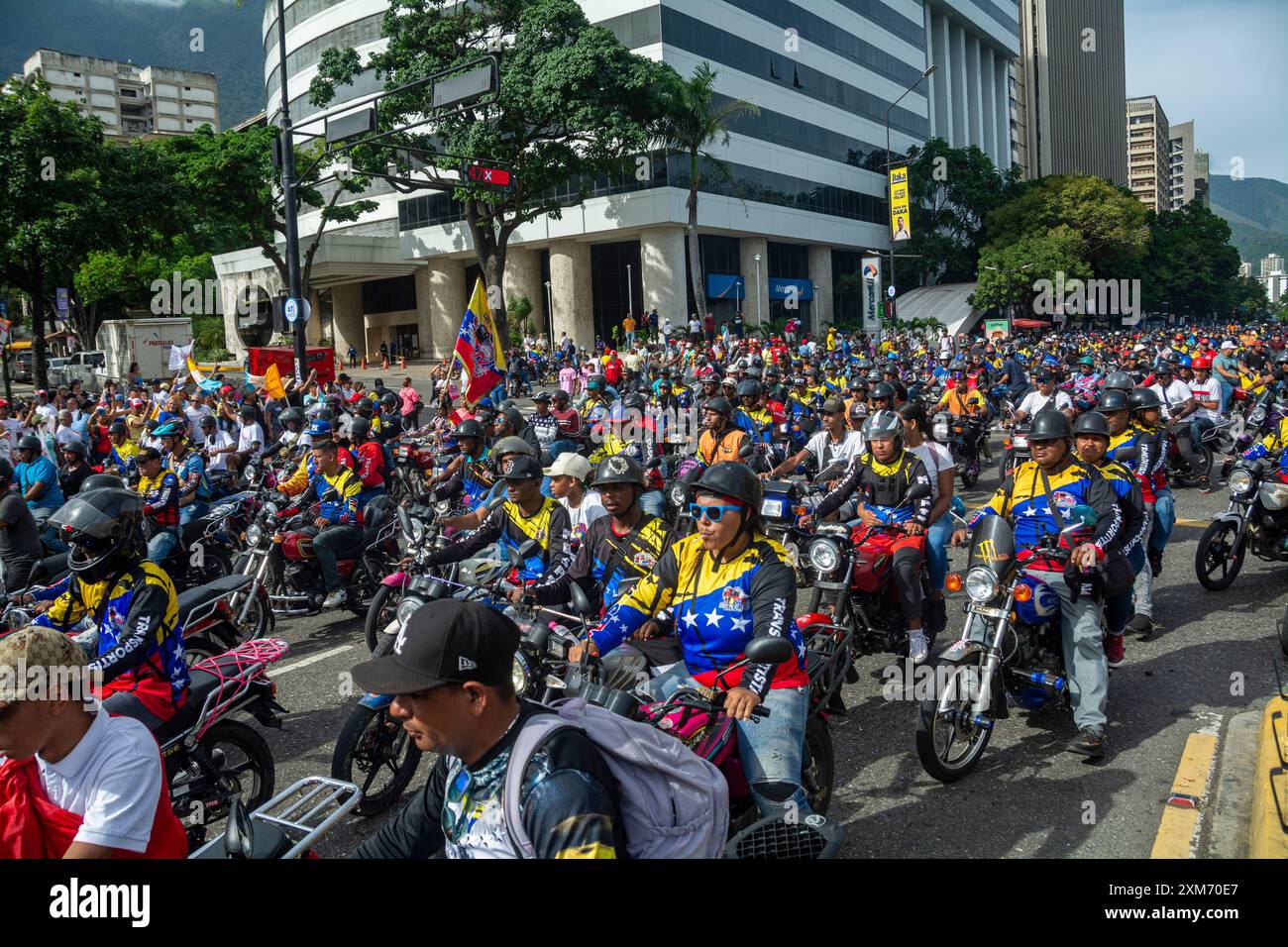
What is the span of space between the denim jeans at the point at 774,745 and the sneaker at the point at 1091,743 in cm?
212

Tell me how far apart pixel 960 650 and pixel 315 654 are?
210 inches

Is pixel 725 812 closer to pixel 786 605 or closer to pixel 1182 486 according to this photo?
pixel 786 605

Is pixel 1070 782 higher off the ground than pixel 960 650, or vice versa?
pixel 960 650

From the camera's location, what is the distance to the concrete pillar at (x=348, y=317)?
5919 centimetres

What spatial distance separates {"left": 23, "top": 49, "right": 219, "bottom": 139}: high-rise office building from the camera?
113 meters

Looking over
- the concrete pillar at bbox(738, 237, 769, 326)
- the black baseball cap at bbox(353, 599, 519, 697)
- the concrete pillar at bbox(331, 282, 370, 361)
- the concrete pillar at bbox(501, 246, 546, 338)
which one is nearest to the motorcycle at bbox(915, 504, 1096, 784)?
the black baseball cap at bbox(353, 599, 519, 697)

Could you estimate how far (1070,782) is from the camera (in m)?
5.06

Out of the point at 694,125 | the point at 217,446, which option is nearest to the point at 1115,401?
the point at 217,446

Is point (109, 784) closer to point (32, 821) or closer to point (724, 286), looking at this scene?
point (32, 821)

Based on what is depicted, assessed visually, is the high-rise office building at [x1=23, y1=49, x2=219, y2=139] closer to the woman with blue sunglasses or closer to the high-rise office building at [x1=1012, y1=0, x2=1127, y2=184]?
the high-rise office building at [x1=1012, y1=0, x2=1127, y2=184]

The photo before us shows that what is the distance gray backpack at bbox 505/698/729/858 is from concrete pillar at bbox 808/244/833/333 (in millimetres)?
56950

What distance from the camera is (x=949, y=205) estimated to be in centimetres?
6638

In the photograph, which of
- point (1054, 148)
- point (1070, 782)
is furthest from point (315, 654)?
point (1054, 148)
